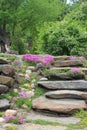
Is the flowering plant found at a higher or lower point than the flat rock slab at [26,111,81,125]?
higher

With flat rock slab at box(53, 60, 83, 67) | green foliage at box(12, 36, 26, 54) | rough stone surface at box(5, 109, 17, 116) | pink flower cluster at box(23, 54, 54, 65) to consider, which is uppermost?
green foliage at box(12, 36, 26, 54)

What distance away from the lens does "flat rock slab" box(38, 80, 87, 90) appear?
29.0 feet

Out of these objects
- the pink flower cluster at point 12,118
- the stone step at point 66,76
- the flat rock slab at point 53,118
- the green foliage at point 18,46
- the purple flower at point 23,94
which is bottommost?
the flat rock slab at point 53,118

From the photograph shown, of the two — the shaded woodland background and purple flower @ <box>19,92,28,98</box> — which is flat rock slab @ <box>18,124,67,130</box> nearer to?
purple flower @ <box>19,92,28,98</box>

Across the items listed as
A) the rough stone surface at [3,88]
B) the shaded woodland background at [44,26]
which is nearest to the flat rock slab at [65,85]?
the rough stone surface at [3,88]

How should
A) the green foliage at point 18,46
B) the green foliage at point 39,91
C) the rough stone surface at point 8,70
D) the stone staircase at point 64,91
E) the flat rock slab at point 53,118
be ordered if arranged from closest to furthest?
the flat rock slab at point 53,118
the stone staircase at point 64,91
the green foliage at point 39,91
the rough stone surface at point 8,70
the green foliage at point 18,46

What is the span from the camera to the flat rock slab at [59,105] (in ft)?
25.1

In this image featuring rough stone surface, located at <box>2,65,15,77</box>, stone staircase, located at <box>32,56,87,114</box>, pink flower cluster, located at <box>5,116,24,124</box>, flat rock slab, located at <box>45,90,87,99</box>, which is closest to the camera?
pink flower cluster, located at <box>5,116,24,124</box>

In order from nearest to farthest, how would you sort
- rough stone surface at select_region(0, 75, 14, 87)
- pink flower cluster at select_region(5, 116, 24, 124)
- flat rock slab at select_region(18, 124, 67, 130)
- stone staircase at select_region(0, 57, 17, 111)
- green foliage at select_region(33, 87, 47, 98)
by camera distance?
1. flat rock slab at select_region(18, 124, 67, 130)
2. pink flower cluster at select_region(5, 116, 24, 124)
3. stone staircase at select_region(0, 57, 17, 111)
4. rough stone surface at select_region(0, 75, 14, 87)
5. green foliage at select_region(33, 87, 47, 98)

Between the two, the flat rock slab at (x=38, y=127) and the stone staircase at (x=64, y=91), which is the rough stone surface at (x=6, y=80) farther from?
the flat rock slab at (x=38, y=127)

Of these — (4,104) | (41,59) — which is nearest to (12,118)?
(4,104)

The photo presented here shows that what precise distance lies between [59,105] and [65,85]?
1209mm

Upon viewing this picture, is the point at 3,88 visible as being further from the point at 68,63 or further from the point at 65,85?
the point at 68,63

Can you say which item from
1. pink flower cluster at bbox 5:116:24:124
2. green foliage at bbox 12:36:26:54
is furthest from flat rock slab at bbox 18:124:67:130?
green foliage at bbox 12:36:26:54
